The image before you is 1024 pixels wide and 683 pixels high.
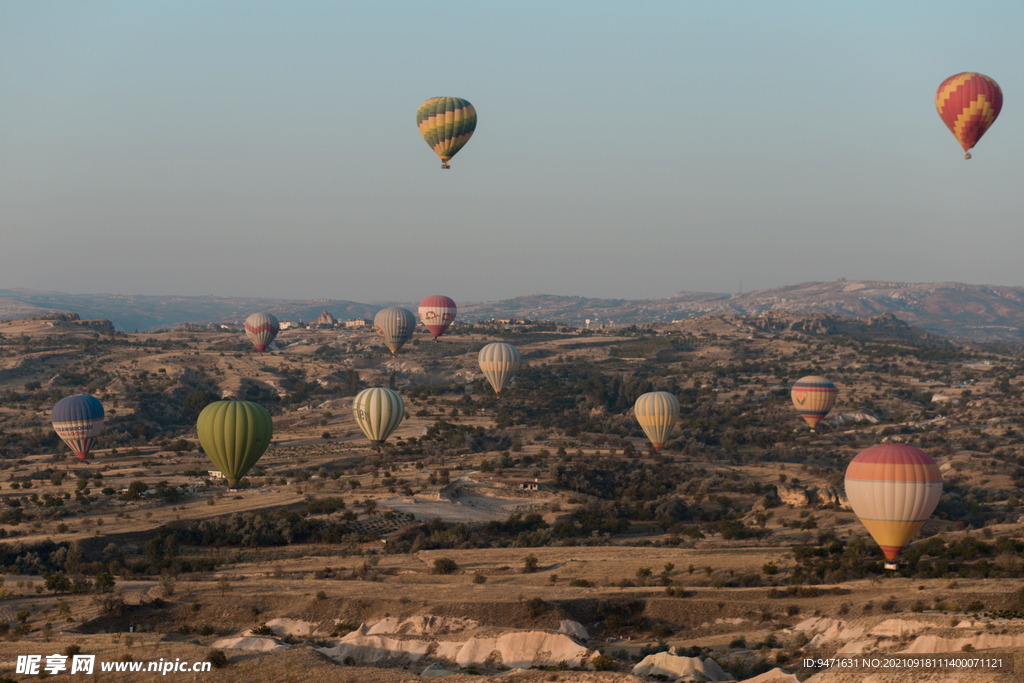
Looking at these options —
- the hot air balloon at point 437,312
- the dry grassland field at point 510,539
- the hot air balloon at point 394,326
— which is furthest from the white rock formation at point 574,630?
the hot air balloon at point 437,312

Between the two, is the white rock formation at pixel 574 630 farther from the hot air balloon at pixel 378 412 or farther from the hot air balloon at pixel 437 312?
the hot air balloon at pixel 437 312

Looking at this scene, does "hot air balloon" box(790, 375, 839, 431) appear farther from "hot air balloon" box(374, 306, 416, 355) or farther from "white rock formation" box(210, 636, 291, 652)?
"white rock formation" box(210, 636, 291, 652)

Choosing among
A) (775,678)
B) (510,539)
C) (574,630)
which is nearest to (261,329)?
(510,539)

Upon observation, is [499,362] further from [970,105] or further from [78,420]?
[970,105]

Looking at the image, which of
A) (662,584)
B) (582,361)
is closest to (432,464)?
(662,584)

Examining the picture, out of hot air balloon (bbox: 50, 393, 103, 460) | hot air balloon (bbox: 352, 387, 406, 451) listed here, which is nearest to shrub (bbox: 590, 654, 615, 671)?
hot air balloon (bbox: 352, 387, 406, 451)

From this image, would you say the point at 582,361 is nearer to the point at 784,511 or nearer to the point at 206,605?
the point at 784,511
